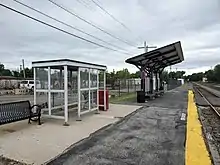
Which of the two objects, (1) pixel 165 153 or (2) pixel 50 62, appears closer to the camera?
(1) pixel 165 153

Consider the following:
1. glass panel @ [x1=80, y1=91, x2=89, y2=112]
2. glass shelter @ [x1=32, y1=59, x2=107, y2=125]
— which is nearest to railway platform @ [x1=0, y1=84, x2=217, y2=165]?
glass shelter @ [x1=32, y1=59, x2=107, y2=125]

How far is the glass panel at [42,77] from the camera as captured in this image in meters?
9.86

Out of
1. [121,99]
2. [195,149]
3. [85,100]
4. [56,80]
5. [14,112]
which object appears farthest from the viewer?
[121,99]

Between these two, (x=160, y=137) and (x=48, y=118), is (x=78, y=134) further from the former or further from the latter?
(x=48, y=118)

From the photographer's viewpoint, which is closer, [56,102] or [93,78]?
[56,102]

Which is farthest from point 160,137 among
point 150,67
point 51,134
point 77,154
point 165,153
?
point 150,67

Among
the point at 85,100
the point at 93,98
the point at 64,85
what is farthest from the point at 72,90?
the point at 64,85

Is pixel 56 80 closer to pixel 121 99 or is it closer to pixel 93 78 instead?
pixel 93 78

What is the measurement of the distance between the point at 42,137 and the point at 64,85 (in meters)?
2.64

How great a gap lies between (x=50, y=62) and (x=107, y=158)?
526 centimetres

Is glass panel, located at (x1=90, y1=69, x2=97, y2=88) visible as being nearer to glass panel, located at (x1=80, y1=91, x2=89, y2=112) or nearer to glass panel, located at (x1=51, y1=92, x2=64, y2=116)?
glass panel, located at (x1=80, y1=91, x2=89, y2=112)

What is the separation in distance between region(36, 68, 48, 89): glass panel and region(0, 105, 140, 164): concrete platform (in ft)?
4.68

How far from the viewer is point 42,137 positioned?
7.10 meters

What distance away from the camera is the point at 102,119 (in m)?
10.4
